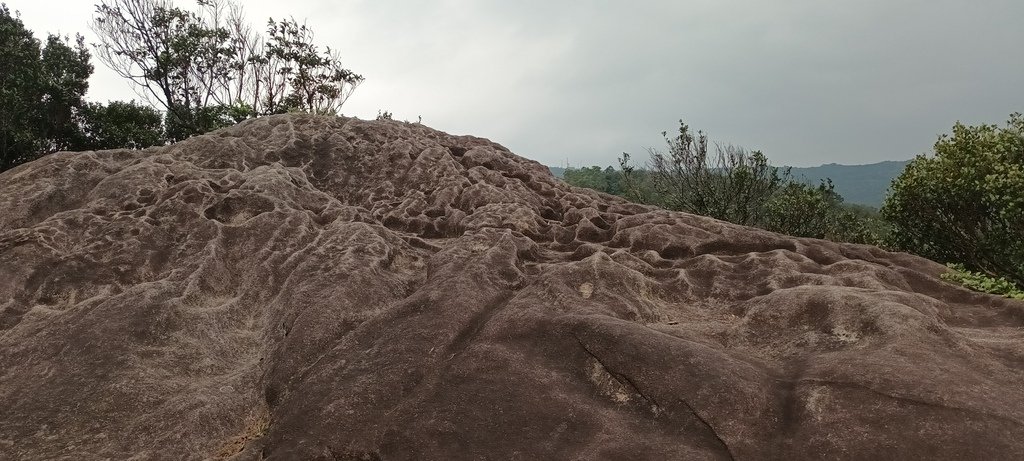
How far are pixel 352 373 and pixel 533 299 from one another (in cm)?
201

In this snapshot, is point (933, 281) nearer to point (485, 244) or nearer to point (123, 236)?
point (485, 244)

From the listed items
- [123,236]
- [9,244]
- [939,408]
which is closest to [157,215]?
[123,236]

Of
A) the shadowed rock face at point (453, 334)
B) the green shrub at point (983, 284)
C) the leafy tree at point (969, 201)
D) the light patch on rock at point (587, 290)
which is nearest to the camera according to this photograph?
the shadowed rock face at point (453, 334)

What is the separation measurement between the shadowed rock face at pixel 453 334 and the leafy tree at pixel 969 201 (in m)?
3.29

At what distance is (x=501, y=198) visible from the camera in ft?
30.7

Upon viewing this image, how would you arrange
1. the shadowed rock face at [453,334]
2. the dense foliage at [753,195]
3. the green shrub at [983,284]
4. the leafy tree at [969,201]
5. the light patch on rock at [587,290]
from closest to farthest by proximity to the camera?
1. the shadowed rock face at [453,334]
2. the light patch on rock at [587,290]
3. the green shrub at [983,284]
4. the leafy tree at [969,201]
5. the dense foliage at [753,195]

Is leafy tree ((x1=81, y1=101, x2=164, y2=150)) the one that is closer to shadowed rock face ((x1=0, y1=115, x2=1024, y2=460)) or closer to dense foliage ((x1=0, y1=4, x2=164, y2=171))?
dense foliage ((x1=0, y1=4, x2=164, y2=171))

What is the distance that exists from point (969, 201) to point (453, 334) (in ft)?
32.9

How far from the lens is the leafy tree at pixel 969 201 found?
9406 millimetres

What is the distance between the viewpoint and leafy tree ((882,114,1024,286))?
30.9ft

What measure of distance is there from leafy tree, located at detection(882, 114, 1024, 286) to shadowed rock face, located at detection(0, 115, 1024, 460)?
10.8ft

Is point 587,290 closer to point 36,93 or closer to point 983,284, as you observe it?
point 983,284

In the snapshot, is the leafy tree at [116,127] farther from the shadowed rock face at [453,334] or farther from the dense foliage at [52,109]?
the shadowed rock face at [453,334]

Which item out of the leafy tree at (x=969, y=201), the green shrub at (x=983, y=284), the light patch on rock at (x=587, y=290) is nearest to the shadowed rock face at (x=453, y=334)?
the light patch on rock at (x=587, y=290)
